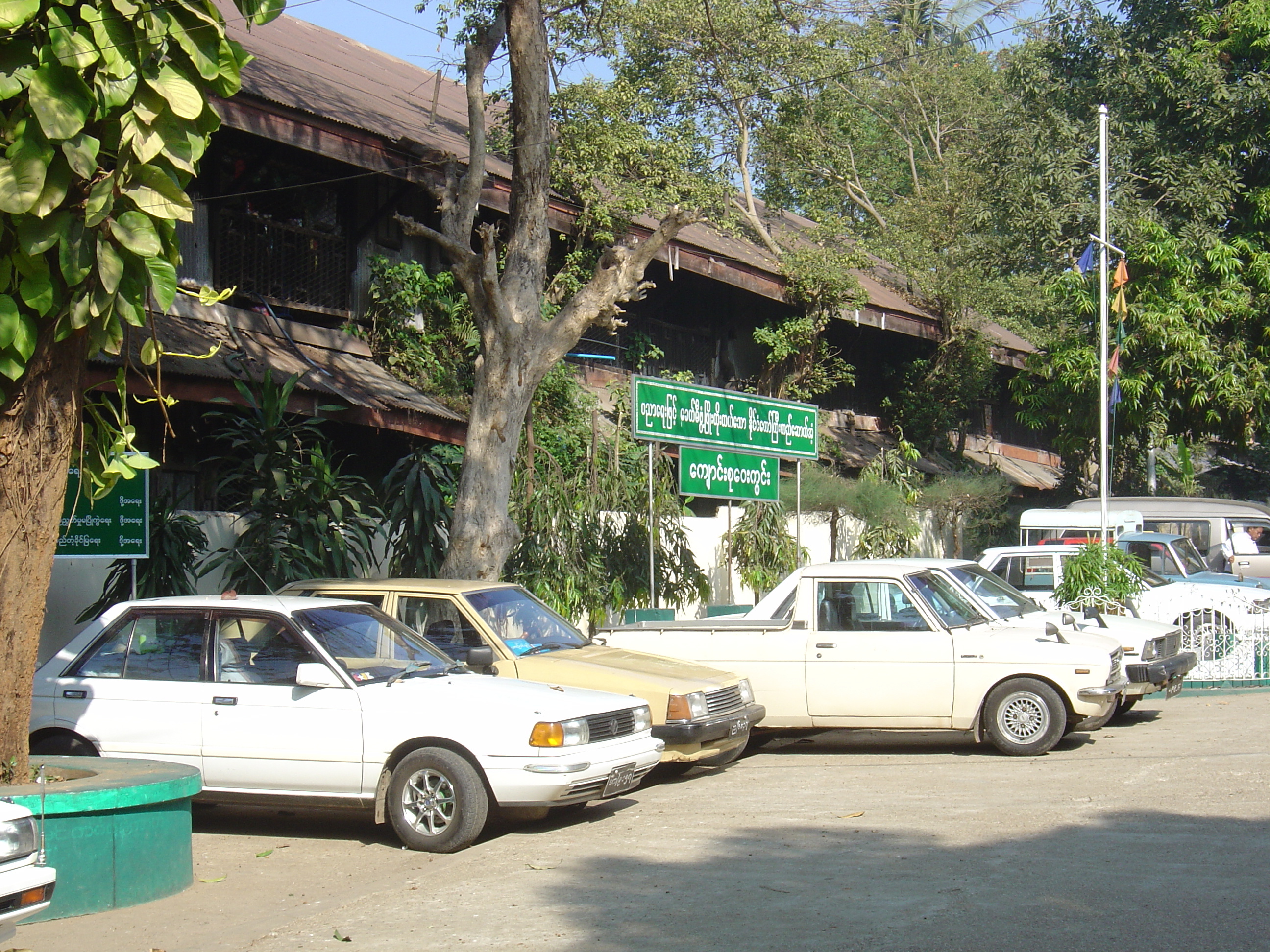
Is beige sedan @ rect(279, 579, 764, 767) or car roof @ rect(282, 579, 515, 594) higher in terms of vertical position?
car roof @ rect(282, 579, 515, 594)

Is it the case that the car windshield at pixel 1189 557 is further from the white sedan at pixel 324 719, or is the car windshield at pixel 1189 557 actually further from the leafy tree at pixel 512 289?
the white sedan at pixel 324 719

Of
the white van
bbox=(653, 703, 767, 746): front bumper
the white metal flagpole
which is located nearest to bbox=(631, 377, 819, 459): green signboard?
the white metal flagpole

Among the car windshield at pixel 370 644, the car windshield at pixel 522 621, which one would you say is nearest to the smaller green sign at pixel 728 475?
the car windshield at pixel 522 621

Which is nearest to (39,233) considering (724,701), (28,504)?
(28,504)

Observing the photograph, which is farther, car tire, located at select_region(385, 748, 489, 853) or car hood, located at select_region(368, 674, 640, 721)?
car hood, located at select_region(368, 674, 640, 721)

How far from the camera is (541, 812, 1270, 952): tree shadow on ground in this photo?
556 centimetres

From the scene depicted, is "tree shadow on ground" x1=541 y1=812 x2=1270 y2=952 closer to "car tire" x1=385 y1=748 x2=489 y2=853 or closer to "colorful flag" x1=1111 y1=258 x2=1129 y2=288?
"car tire" x1=385 y1=748 x2=489 y2=853

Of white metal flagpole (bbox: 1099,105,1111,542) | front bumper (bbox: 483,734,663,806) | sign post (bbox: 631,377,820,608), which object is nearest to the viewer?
front bumper (bbox: 483,734,663,806)

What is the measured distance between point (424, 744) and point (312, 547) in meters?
5.21

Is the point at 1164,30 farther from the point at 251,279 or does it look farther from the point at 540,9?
the point at 251,279

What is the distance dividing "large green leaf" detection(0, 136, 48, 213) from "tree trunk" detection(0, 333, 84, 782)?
74cm

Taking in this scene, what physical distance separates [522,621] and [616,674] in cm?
104

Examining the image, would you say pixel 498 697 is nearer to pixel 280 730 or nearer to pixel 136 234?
pixel 280 730

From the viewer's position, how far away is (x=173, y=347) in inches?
506
